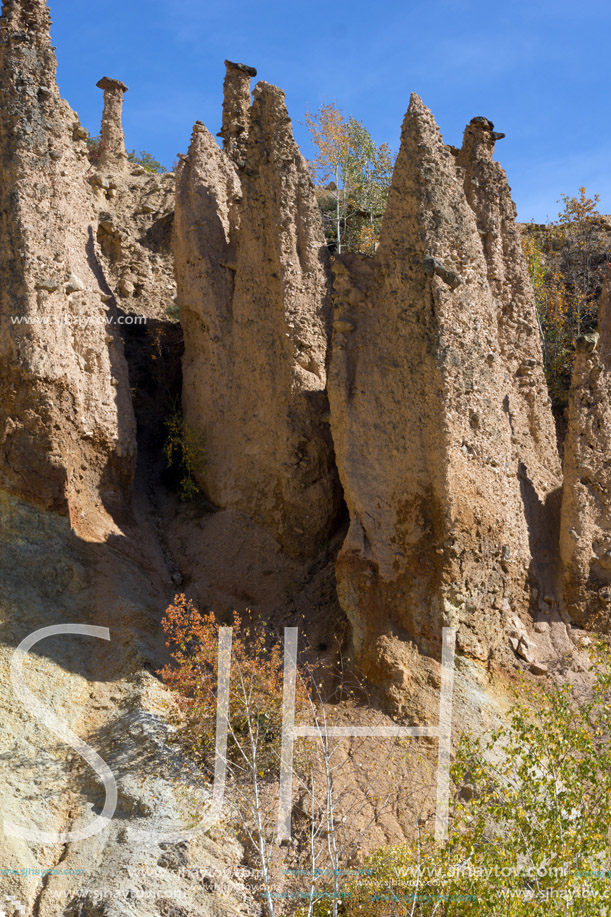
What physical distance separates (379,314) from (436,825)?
23.0ft

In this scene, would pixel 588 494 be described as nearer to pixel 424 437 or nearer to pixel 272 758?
pixel 424 437

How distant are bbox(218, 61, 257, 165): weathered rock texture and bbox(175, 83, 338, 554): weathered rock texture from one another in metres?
3.79

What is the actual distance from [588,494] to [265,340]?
577 centimetres

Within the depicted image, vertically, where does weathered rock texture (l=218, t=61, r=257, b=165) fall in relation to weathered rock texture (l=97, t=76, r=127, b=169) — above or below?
→ below

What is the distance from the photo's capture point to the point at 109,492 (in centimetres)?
1505

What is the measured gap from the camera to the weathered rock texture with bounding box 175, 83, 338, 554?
15.3 m

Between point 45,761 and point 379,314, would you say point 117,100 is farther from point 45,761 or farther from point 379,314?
point 45,761

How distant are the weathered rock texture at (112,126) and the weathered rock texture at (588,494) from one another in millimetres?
16407

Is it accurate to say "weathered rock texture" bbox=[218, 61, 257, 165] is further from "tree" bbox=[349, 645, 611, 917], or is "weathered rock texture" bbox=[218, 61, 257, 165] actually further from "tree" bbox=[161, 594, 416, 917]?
"tree" bbox=[349, 645, 611, 917]

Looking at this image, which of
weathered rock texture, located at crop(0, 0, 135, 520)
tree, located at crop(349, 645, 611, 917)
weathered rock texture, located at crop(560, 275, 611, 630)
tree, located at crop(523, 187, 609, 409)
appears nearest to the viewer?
tree, located at crop(349, 645, 611, 917)

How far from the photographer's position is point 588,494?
13.8m

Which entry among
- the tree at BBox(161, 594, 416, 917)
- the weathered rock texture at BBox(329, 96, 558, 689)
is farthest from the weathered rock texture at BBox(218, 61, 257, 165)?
the tree at BBox(161, 594, 416, 917)

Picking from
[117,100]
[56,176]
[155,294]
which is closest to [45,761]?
[56,176]

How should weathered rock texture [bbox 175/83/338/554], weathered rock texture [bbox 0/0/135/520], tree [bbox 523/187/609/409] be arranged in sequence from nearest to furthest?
weathered rock texture [bbox 0/0/135/520], weathered rock texture [bbox 175/83/338/554], tree [bbox 523/187/609/409]
